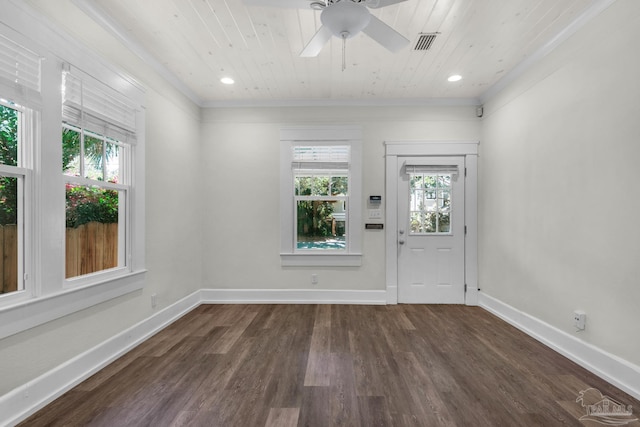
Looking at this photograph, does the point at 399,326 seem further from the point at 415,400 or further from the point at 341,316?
the point at 415,400

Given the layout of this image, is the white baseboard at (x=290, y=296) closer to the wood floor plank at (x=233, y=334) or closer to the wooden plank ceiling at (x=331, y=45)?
the wood floor plank at (x=233, y=334)

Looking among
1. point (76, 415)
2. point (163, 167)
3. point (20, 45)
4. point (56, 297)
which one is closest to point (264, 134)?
point (163, 167)

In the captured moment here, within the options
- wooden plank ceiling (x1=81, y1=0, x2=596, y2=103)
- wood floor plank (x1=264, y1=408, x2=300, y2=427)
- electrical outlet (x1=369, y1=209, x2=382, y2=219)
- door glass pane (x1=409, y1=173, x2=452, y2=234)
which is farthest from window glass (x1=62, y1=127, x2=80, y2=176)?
door glass pane (x1=409, y1=173, x2=452, y2=234)

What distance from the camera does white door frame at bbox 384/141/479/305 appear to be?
4008mm

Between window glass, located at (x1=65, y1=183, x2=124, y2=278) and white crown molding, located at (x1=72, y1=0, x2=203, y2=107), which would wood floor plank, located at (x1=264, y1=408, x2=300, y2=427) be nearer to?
window glass, located at (x1=65, y1=183, x2=124, y2=278)

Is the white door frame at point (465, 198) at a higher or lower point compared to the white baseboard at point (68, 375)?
higher

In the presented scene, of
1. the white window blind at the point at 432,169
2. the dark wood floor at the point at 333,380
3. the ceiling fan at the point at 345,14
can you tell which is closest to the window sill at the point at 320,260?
the dark wood floor at the point at 333,380

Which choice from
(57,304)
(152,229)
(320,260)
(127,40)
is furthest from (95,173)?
(320,260)

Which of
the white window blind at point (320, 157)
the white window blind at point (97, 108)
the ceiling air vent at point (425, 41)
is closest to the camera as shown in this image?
the white window blind at point (97, 108)

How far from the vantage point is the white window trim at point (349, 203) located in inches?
161

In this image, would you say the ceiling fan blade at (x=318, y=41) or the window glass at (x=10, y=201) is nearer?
the window glass at (x=10, y=201)

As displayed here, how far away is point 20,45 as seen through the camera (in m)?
1.74

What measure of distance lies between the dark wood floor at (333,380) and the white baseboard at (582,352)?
69 millimetres

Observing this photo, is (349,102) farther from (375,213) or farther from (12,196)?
(12,196)
